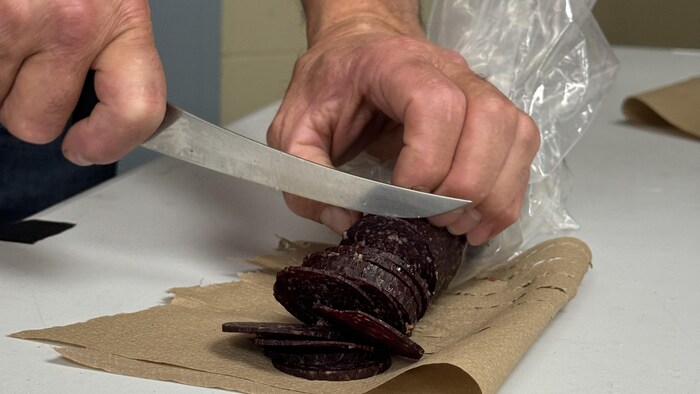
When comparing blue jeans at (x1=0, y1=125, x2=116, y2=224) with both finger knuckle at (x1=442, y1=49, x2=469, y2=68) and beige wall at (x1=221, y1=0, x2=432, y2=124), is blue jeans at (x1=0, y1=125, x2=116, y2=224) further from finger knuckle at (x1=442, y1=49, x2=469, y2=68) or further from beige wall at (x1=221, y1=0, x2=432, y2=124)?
beige wall at (x1=221, y1=0, x2=432, y2=124)

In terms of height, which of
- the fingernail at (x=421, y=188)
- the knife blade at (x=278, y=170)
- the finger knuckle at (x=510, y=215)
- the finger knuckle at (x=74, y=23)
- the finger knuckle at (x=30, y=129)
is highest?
the finger knuckle at (x=74, y=23)

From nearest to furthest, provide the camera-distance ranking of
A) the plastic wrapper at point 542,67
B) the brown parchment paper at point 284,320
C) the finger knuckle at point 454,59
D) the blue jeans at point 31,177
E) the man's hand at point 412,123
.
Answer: the brown parchment paper at point 284,320
the man's hand at point 412,123
the finger knuckle at point 454,59
the plastic wrapper at point 542,67
the blue jeans at point 31,177

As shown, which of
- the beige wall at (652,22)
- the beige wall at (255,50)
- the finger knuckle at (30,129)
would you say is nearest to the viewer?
the finger knuckle at (30,129)

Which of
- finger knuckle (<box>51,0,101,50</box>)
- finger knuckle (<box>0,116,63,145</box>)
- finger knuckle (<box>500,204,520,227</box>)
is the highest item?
finger knuckle (<box>51,0,101,50</box>)

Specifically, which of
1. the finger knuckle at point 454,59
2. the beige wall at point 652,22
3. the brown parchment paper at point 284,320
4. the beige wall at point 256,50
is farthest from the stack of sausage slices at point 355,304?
the beige wall at point 652,22

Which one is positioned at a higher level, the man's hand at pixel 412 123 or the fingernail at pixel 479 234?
the man's hand at pixel 412 123

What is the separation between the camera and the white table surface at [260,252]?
3.02ft

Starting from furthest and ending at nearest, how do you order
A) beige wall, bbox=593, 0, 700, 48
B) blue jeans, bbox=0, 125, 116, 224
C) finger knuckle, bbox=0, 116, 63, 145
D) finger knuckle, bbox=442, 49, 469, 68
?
beige wall, bbox=593, 0, 700, 48, blue jeans, bbox=0, 125, 116, 224, finger knuckle, bbox=442, 49, 469, 68, finger knuckle, bbox=0, 116, 63, 145

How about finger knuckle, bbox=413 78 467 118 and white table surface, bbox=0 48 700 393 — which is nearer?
white table surface, bbox=0 48 700 393

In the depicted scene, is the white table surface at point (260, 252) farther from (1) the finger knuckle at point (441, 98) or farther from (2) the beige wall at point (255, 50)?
(2) the beige wall at point (255, 50)

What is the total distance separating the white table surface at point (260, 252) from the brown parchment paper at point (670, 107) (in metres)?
0.19

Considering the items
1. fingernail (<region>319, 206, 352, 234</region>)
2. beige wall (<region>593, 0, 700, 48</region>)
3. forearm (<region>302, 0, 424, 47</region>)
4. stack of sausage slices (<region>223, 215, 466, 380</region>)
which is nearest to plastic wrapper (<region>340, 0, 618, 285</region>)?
forearm (<region>302, 0, 424, 47</region>)

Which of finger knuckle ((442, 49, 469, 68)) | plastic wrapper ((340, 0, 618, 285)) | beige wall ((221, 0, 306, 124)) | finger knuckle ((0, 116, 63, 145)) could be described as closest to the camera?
finger knuckle ((0, 116, 63, 145))

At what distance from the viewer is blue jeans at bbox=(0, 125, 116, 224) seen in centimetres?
149
